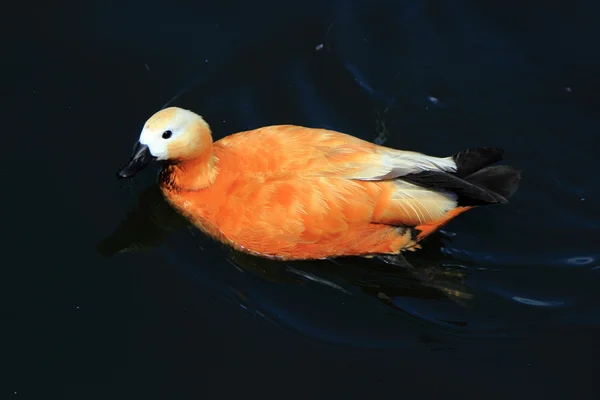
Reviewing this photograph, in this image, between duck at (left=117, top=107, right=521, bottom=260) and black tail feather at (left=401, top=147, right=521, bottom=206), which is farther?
black tail feather at (left=401, top=147, right=521, bottom=206)

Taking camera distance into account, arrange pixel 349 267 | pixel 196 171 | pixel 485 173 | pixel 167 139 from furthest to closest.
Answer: pixel 349 267 → pixel 485 173 → pixel 196 171 → pixel 167 139

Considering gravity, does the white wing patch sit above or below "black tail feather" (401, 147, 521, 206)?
above

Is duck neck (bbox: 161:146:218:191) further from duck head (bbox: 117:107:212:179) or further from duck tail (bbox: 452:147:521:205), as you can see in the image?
duck tail (bbox: 452:147:521:205)

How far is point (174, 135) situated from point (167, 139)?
0.06m

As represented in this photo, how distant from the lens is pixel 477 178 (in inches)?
275

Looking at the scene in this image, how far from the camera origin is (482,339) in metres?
6.59

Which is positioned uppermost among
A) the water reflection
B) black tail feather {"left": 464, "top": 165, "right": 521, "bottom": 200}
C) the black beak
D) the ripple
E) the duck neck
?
the black beak

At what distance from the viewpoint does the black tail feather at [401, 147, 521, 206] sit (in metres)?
6.79

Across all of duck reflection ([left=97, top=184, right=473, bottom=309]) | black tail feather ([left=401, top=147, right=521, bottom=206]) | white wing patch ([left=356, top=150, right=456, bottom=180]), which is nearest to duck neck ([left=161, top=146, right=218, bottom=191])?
duck reflection ([left=97, top=184, right=473, bottom=309])

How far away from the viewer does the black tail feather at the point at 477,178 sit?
6785 millimetres

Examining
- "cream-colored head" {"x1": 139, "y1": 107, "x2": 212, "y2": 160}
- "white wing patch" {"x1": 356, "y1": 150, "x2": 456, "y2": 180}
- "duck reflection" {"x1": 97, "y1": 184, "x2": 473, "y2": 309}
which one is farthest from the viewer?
"duck reflection" {"x1": 97, "y1": 184, "x2": 473, "y2": 309}

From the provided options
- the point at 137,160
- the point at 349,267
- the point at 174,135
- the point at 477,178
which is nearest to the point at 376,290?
the point at 349,267

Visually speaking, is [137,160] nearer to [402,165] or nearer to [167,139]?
[167,139]

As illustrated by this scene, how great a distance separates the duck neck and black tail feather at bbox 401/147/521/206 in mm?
1548
